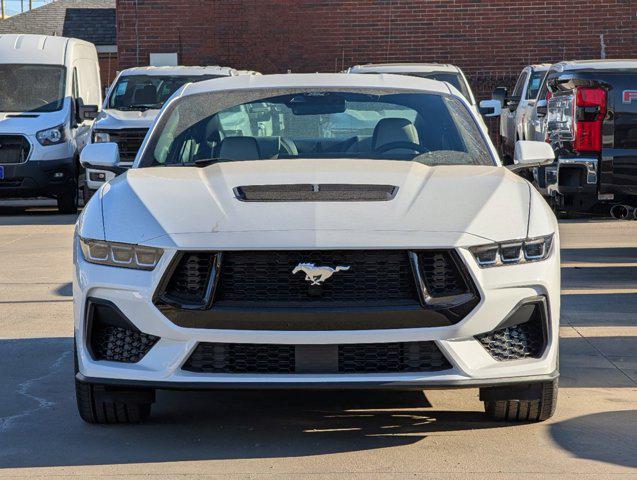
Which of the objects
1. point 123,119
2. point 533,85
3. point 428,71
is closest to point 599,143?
point 428,71

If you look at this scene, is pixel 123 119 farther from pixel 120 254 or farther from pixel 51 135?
pixel 120 254

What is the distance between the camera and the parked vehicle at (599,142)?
1020cm

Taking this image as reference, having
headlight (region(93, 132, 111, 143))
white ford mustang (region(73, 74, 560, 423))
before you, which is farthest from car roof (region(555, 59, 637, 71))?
headlight (region(93, 132, 111, 143))

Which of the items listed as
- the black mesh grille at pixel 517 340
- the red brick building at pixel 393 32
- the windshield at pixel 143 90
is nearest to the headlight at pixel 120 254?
the black mesh grille at pixel 517 340

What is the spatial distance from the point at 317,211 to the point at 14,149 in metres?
13.8

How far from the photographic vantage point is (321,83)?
7.16m

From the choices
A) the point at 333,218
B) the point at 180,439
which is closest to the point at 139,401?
the point at 180,439

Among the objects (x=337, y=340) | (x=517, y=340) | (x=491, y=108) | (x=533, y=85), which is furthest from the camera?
(x=533, y=85)

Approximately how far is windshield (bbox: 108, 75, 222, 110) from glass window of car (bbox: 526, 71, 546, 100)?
210 inches

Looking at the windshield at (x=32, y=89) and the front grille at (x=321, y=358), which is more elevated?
the front grille at (x=321, y=358)

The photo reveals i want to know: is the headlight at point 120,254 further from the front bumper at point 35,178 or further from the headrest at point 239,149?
the front bumper at point 35,178

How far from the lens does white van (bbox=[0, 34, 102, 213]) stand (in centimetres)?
1844

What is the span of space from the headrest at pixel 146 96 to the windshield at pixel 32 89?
4.00ft

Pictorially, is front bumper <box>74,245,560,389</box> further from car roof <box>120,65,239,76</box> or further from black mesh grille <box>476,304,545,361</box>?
car roof <box>120,65,239,76</box>
